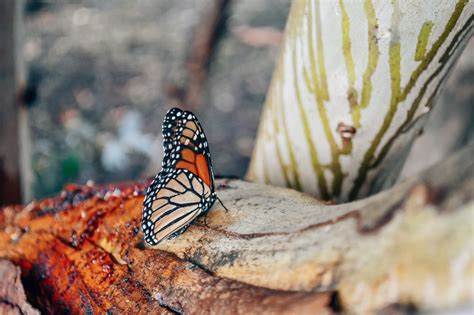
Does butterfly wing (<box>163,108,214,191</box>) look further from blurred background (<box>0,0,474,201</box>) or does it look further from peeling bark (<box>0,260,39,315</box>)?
blurred background (<box>0,0,474,201</box>)

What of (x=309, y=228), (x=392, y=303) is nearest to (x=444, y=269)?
(x=392, y=303)

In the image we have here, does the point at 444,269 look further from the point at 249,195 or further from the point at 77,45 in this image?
the point at 77,45

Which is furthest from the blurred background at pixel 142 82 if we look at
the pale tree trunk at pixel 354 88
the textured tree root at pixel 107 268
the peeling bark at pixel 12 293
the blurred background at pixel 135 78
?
the pale tree trunk at pixel 354 88

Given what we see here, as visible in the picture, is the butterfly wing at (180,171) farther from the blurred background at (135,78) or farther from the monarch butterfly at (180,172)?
the blurred background at (135,78)

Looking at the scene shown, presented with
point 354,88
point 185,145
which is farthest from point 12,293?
point 354,88

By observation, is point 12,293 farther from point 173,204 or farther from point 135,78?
point 135,78

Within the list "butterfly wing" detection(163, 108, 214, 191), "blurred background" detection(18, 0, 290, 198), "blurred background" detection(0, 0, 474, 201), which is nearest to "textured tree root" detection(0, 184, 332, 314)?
"butterfly wing" detection(163, 108, 214, 191)
